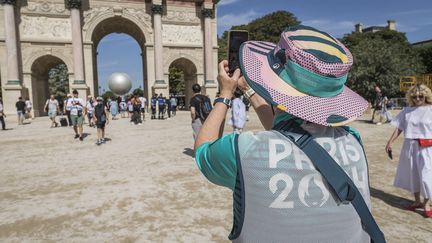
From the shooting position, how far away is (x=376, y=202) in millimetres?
4477

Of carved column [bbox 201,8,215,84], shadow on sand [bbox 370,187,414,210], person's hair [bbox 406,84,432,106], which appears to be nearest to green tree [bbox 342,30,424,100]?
carved column [bbox 201,8,215,84]

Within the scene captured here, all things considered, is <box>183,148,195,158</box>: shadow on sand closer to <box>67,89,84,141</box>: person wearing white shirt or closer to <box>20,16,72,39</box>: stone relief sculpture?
<box>67,89,84,141</box>: person wearing white shirt

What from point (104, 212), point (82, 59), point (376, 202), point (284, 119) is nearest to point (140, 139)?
point (104, 212)

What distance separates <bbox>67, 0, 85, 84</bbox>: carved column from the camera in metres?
25.2

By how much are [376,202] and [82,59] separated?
84.9ft

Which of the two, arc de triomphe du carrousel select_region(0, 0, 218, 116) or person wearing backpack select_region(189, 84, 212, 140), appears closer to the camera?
person wearing backpack select_region(189, 84, 212, 140)

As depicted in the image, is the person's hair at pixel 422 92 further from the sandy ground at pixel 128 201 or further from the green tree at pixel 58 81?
the green tree at pixel 58 81

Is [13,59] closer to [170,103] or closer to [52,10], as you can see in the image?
[52,10]

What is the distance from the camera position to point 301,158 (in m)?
1.12

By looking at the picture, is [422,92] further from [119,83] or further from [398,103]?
[119,83]

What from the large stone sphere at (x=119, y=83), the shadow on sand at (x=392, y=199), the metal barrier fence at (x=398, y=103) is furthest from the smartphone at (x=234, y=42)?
the large stone sphere at (x=119, y=83)

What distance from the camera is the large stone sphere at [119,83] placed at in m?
41.7

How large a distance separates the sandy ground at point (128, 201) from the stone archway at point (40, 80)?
20.2 m

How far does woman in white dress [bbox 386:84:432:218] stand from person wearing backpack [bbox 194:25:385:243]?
3.50m
